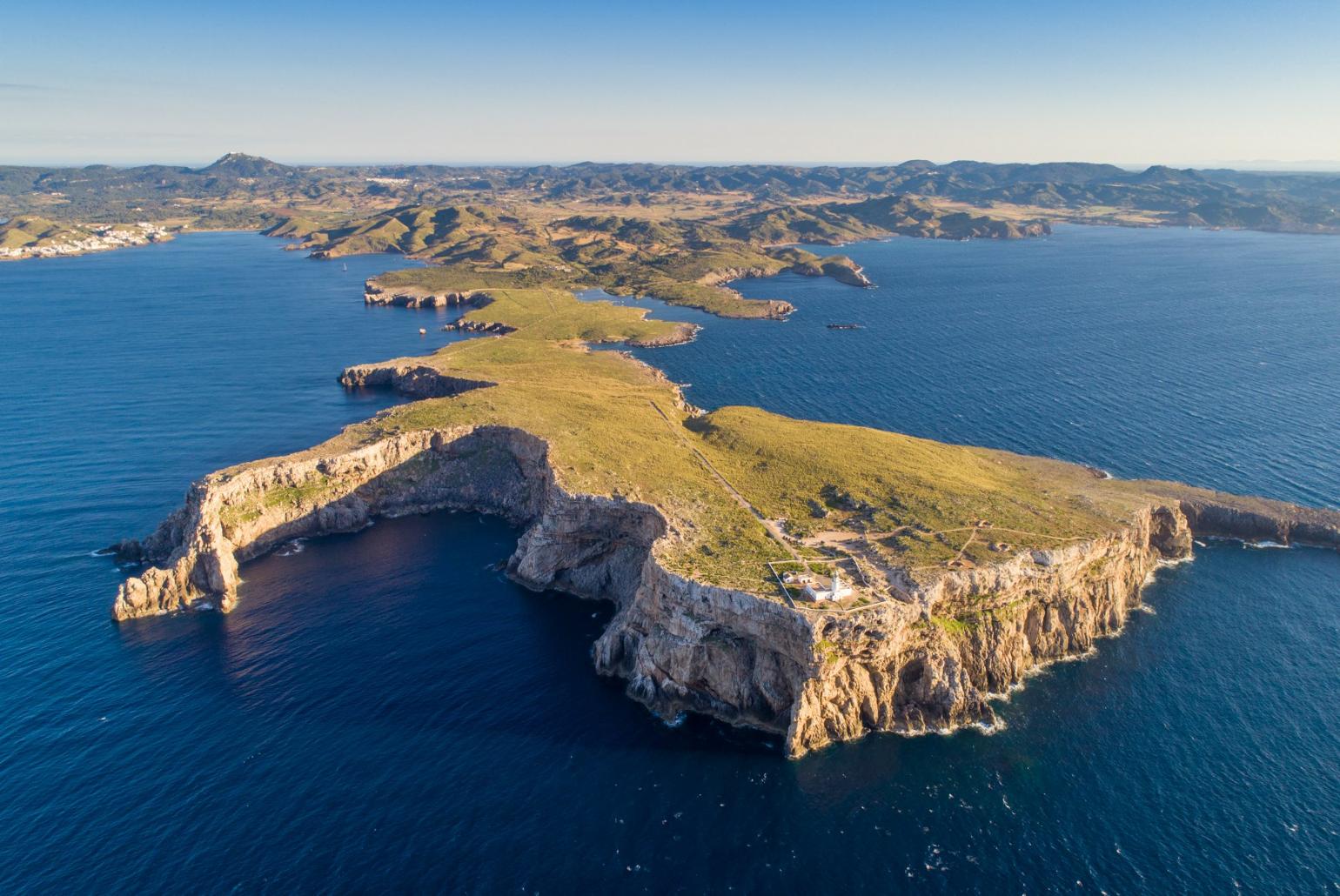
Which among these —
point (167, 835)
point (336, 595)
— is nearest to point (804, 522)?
point (336, 595)

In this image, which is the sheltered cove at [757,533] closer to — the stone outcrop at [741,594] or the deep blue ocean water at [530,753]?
the stone outcrop at [741,594]

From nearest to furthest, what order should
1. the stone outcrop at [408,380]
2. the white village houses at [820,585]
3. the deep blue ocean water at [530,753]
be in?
the deep blue ocean water at [530,753], the white village houses at [820,585], the stone outcrop at [408,380]

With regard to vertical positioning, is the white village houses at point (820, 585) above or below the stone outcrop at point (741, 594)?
above

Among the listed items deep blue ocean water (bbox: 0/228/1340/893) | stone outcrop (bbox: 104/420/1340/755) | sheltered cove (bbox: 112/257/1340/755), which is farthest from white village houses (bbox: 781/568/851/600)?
deep blue ocean water (bbox: 0/228/1340/893)

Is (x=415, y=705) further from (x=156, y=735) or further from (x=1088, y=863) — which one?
(x=1088, y=863)

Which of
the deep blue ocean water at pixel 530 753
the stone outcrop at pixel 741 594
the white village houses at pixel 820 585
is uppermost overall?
the white village houses at pixel 820 585

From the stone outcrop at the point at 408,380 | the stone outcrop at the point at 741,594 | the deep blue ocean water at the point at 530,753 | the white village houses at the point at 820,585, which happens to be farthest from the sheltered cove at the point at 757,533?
the stone outcrop at the point at 408,380

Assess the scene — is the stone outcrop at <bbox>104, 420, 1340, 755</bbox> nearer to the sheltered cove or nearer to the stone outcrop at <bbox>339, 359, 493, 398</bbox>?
the sheltered cove

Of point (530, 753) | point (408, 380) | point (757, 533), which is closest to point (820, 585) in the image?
point (757, 533)
